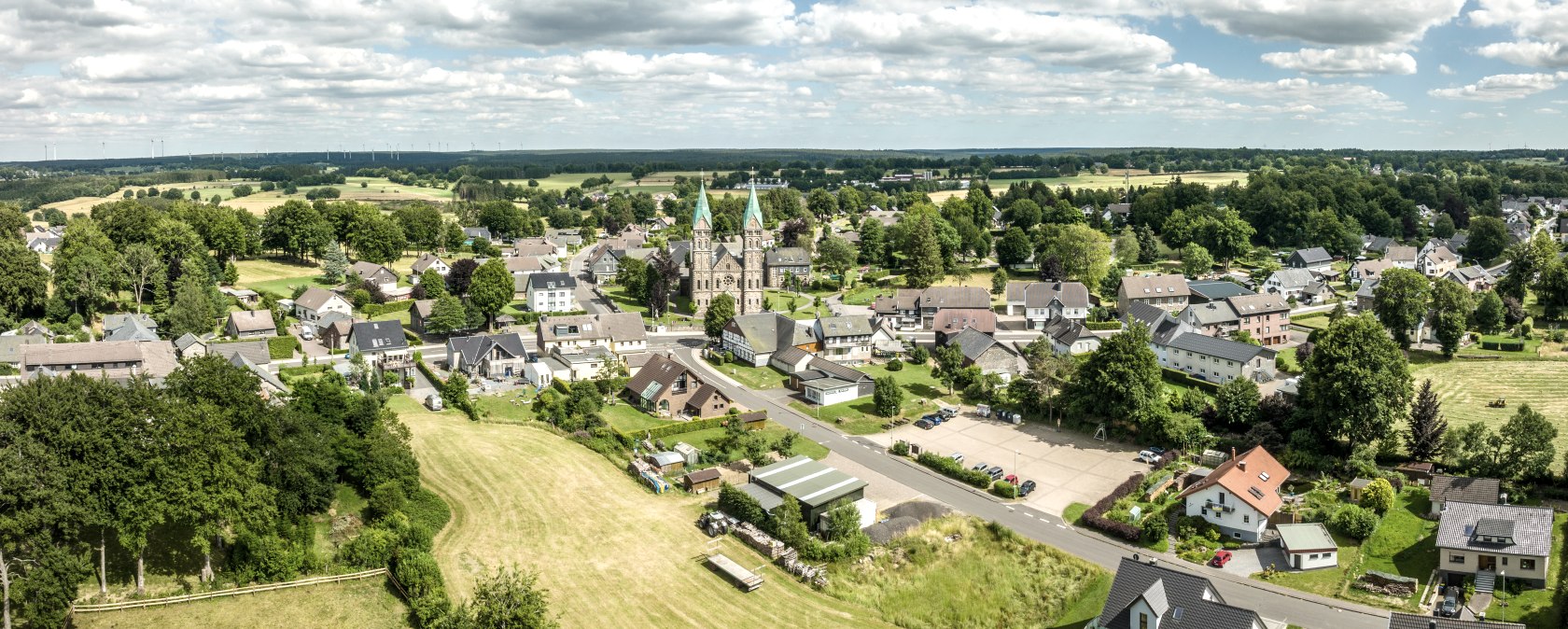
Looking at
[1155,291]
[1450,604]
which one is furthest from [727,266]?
[1450,604]

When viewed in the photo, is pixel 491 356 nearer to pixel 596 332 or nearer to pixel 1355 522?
pixel 596 332

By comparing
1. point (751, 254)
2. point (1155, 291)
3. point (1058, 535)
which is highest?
point (751, 254)

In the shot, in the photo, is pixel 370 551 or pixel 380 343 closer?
pixel 370 551

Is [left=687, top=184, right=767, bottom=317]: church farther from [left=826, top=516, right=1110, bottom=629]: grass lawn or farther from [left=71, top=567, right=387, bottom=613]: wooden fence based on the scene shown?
[left=71, top=567, right=387, bottom=613]: wooden fence

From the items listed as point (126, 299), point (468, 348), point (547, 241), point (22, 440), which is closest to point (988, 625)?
point (22, 440)

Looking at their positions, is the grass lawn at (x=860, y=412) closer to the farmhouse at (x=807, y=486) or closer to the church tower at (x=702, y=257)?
the farmhouse at (x=807, y=486)

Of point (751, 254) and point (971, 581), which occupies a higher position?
point (751, 254)

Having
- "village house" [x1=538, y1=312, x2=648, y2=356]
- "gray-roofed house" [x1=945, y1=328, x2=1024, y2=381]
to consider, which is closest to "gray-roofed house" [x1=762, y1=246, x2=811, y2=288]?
"village house" [x1=538, y1=312, x2=648, y2=356]
